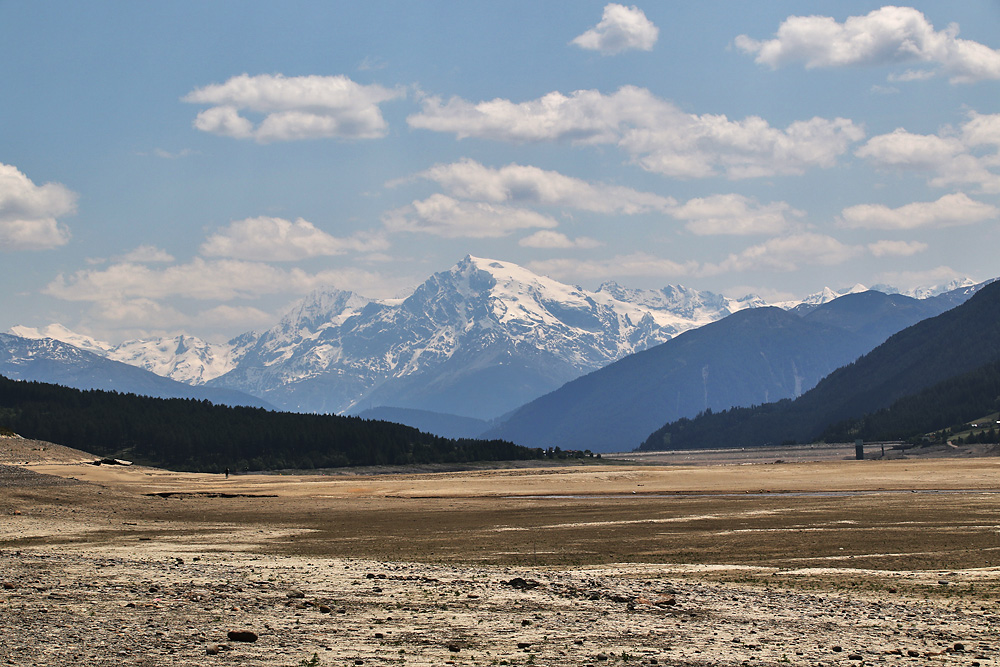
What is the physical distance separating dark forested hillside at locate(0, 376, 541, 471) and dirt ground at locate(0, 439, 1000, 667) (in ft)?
295

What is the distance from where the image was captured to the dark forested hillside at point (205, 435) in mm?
145125

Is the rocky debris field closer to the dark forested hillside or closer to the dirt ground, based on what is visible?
the dirt ground

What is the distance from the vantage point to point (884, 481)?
87188 mm

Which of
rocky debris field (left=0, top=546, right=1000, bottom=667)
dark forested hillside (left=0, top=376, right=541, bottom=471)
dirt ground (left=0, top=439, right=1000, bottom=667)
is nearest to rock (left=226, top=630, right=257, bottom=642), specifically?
rocky debris field (left=0, top=546, right=1000, bottom=667)

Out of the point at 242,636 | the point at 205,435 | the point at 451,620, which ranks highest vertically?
the point at 205,435

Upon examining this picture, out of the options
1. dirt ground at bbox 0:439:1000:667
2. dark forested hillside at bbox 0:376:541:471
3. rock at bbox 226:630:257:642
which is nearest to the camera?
dirt ground at bbox 0:439:1000:667

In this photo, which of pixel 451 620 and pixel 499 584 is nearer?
pixel 451 620

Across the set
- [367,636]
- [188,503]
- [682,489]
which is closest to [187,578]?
[367,636]

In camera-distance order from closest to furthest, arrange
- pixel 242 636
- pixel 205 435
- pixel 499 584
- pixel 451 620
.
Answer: pixel 242 636 → pixel 451 620 → pixel 499 584 → pixel 205 435

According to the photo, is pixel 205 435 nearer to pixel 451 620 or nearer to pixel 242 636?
pixel 451 620

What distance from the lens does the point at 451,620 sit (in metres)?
22.9

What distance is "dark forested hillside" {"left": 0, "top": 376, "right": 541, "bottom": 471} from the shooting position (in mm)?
145125

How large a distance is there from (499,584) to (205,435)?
132 m

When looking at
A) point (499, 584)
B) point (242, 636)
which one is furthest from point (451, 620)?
point (242, 636)
